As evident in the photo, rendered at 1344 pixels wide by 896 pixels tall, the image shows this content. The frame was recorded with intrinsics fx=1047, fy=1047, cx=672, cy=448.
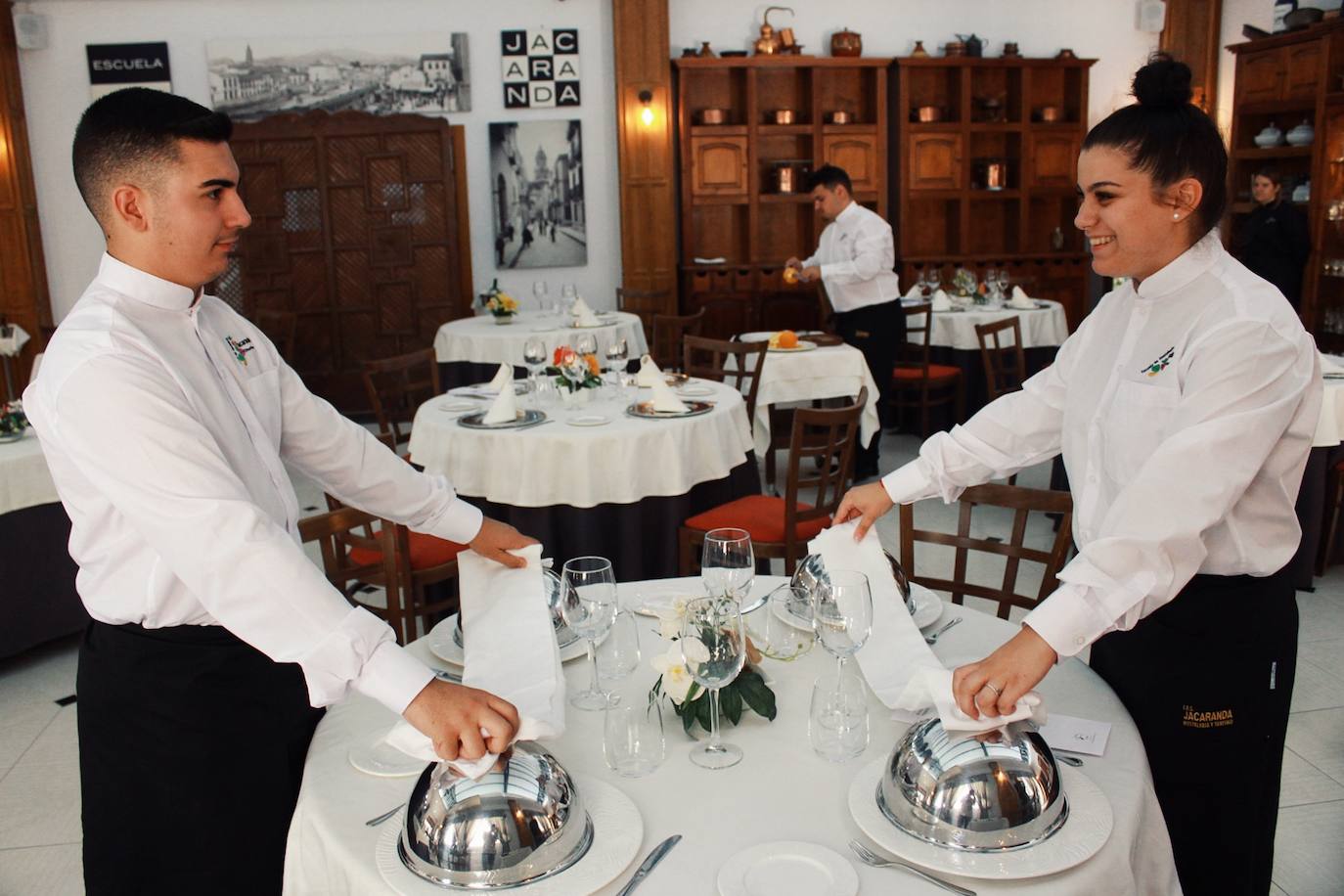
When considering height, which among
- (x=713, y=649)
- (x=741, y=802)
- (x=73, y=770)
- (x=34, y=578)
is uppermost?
(x=713, y=649)

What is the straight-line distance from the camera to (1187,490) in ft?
5.10

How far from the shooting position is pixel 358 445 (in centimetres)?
204

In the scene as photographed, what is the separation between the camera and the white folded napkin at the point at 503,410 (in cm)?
419

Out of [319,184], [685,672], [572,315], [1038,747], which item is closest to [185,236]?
[685,672]

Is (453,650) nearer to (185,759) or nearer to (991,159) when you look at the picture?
(185,759)

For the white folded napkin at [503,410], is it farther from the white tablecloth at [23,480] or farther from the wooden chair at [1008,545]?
the wooden chair at [1008,545]

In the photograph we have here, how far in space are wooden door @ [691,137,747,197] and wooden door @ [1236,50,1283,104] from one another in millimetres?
4500

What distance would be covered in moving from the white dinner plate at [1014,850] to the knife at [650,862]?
0.24 meters

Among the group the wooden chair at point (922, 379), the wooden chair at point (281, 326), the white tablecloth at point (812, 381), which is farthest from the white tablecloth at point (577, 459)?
the wooden chair at point (281, 326)

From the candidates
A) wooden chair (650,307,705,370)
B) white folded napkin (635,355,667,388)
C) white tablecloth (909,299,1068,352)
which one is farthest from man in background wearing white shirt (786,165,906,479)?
white folded napkin (635,355,667,388)

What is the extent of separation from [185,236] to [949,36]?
9.61m

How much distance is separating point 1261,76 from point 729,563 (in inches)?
378

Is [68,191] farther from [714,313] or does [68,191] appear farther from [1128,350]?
[1128,350]

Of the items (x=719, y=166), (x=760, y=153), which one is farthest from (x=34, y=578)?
(x=760, y=153)
